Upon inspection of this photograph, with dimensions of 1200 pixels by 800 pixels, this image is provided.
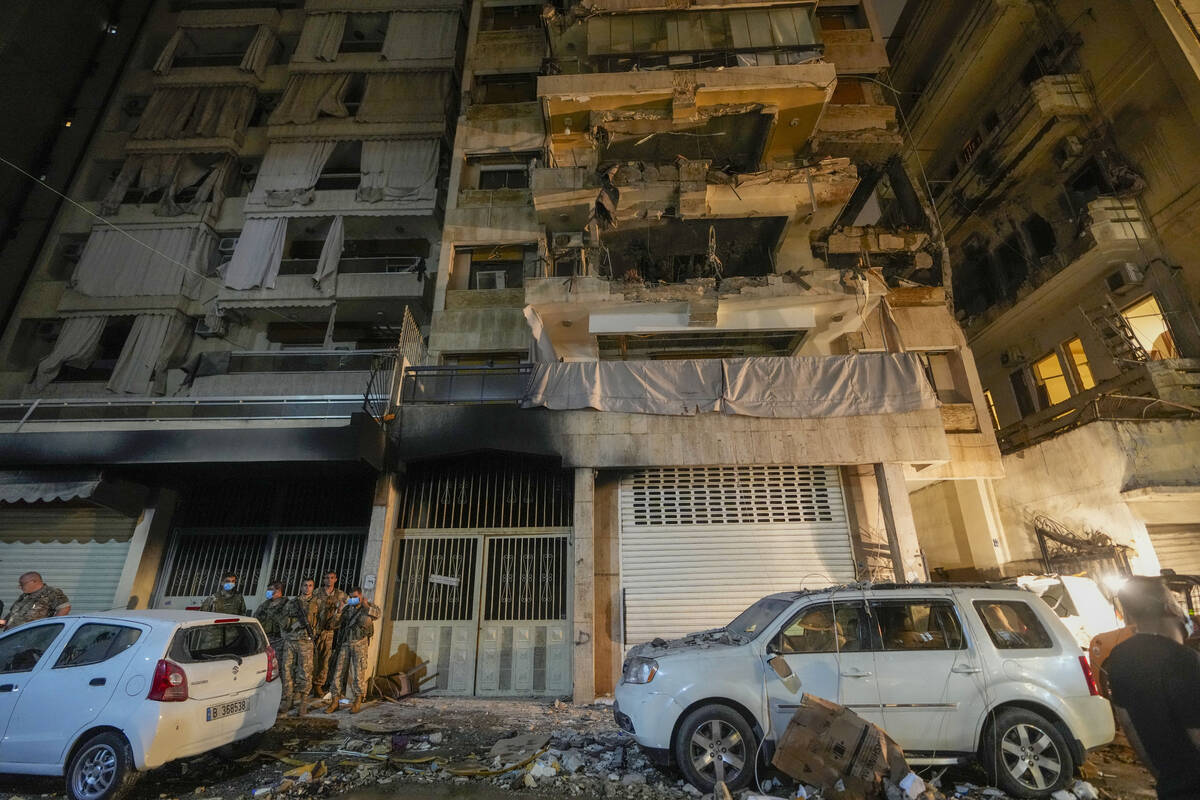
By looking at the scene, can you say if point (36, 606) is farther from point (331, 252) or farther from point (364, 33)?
point (364, 33)

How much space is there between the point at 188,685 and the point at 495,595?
5260mm

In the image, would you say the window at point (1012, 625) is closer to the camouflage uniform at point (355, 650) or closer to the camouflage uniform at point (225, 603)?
the camouflage uniform at point (355, 650)

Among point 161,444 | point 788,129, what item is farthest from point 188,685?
point 788,129

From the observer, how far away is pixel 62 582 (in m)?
9.74

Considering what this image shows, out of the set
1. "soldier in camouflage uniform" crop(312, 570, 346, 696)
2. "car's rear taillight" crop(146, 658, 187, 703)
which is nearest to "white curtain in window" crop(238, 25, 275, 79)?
"soldier in camouflage uniform" crop(312, 570, 346, 696)

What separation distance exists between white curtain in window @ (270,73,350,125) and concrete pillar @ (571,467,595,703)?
16.4m

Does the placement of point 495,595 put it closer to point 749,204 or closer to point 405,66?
point 749,204

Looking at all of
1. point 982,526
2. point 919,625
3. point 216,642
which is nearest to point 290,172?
point 216,642

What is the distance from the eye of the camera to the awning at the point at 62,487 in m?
8.88

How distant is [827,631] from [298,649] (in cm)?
755

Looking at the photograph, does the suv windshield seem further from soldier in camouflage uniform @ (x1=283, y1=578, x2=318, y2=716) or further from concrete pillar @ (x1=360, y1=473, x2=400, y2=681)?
soldier in camouflage uniform @ (x1=283, y1=578, x2=318, y2=716)

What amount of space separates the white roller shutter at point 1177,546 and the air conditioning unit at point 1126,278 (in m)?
6.42

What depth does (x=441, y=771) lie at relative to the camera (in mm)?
5062

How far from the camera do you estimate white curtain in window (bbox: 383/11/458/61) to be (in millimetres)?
17781
